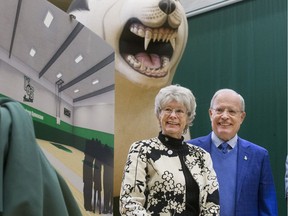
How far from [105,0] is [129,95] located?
22.6 inches

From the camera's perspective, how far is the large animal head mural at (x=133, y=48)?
2.49 meters

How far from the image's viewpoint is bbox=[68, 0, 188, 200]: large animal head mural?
8.18ft

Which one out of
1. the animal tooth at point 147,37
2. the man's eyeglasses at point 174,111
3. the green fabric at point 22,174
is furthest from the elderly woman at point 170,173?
the animal tooth at point 147,37

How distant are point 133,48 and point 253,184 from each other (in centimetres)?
107

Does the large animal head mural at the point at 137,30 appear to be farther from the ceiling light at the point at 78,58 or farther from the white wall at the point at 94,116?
the ceiling light at the point at 78,58

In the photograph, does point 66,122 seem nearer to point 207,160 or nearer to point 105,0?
point 207,160

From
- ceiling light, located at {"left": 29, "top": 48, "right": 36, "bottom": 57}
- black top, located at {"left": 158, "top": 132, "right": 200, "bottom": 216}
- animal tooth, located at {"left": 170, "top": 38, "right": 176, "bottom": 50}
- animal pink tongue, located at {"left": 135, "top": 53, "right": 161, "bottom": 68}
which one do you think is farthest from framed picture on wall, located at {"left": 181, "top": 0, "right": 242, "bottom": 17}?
ceiling light, located at {"left": 29, "top": 48, "right": 36, "bottom": 57}

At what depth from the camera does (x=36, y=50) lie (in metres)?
1.22

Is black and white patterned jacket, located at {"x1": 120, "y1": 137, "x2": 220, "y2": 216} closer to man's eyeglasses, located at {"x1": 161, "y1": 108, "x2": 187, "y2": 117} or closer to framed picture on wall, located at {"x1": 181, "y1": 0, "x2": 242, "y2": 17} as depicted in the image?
man's eyeglasses, located at {"x1": 161, "y1": 108, "x2": 187, "y2": 117}

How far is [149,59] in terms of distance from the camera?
2.58 m

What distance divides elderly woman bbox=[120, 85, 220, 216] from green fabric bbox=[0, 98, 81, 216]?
0.69m

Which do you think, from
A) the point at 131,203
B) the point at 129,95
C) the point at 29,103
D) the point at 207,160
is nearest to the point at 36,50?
the point at 29,103

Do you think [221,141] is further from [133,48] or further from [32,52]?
[32,52]

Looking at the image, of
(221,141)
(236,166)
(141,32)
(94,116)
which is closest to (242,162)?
(236,166)
